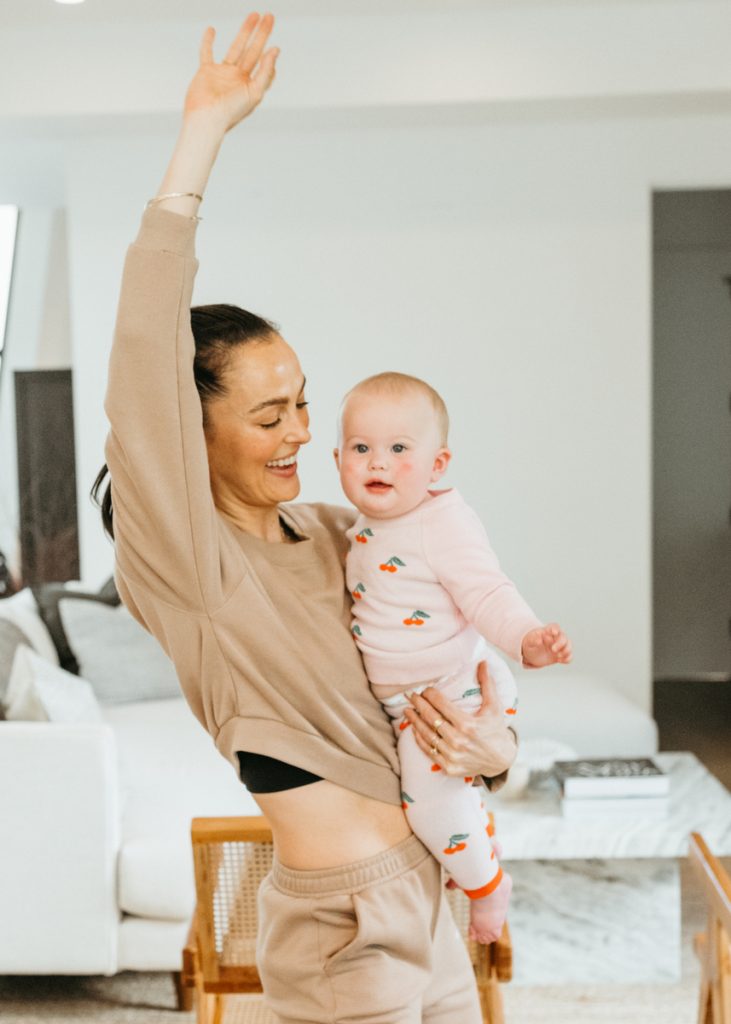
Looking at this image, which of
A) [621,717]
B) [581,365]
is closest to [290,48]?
[581,365]

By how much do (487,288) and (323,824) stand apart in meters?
4.05

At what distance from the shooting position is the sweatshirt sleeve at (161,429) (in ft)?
3.63

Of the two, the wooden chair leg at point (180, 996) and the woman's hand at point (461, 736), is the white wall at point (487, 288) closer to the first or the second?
the wooden chair leg at point (180, 996)

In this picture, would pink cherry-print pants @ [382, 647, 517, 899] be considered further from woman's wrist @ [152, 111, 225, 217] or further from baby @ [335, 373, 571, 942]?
woman's wrist @ [152, 111, 225, 217]

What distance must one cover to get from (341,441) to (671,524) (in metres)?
5.43

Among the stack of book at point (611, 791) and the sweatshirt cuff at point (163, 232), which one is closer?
the sweatshirt cuff at point (163, 232)

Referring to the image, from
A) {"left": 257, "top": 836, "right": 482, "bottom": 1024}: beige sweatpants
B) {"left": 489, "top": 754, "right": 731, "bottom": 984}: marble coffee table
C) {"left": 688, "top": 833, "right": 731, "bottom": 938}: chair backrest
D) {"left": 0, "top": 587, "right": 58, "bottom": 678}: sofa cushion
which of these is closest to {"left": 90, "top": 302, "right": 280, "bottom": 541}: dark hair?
{"left": 257, "top": 836, "right": 482, "bottom": 1024}: beige sweatpants

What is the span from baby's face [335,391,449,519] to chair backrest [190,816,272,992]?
0.63 meters

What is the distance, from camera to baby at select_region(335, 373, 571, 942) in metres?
1.32

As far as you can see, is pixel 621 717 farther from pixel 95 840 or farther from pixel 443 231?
pixel 443 231

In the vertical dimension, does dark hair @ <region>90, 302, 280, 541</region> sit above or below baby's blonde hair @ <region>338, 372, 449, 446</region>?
above

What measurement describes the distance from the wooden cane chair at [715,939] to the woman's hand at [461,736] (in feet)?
1.58

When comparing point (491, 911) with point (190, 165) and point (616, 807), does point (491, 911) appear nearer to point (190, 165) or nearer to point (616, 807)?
point (190, 165)

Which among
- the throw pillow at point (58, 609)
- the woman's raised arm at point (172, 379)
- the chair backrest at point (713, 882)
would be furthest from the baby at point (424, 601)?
the throw pillow at point (58, 609)
